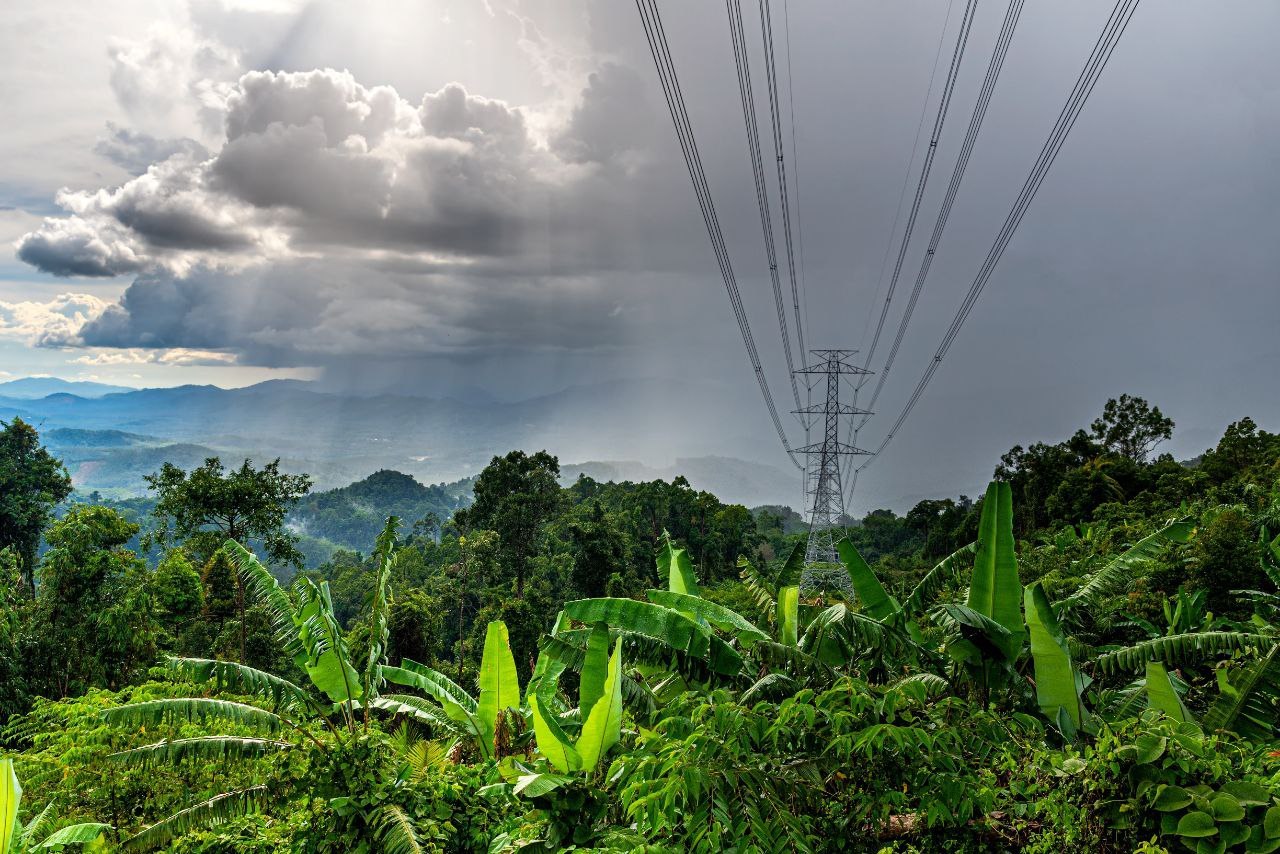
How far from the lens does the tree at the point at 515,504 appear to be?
52.2 meters

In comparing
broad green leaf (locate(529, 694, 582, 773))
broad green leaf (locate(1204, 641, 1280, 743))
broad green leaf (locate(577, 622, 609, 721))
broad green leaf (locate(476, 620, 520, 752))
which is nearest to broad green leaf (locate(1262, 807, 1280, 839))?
broad green leaf (locate(1204, 641, 1280, 743))

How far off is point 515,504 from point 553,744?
46.6 m

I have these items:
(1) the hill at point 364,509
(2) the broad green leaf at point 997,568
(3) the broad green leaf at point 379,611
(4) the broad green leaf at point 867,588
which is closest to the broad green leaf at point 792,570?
(4) the broad green leaf at point 867,588

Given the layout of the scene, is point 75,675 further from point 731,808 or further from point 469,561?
point 469,561

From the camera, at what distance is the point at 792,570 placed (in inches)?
400

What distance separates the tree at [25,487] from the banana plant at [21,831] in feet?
123

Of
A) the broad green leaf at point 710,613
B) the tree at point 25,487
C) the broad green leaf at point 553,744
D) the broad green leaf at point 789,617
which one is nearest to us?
the broad green leaf at point 553,744

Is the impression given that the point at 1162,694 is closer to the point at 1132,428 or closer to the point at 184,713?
the point at 184,713

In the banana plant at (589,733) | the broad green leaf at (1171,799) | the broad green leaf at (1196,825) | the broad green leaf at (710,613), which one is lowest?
the banana plant at (589,733)

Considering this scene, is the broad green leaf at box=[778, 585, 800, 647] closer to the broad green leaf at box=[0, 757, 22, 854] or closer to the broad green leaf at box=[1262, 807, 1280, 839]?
the broad green leaf at box=[1262, 807, 1280, 839]

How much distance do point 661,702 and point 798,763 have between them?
10.4ft

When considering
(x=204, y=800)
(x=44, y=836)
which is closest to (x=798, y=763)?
(x=204, y=800)

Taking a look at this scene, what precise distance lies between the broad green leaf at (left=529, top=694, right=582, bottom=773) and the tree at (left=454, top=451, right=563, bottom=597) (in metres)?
46.1

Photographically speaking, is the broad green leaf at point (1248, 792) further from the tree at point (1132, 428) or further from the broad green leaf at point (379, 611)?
the tree at point (1132, 428)
